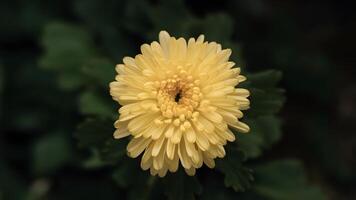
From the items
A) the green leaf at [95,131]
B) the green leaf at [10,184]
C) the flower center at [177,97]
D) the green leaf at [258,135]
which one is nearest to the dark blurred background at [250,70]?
the green leaf at [10,184]

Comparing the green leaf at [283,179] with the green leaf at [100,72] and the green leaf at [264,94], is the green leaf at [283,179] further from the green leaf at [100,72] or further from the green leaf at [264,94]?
the green leaf at [100,72]

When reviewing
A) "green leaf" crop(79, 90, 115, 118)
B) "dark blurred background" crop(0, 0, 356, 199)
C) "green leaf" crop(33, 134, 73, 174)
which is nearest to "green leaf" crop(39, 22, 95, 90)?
"dark blurred background" crop(0, 0, 356, 199)

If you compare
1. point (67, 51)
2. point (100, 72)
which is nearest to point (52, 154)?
point (67, 51)

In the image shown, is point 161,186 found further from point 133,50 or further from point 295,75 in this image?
point 295,75

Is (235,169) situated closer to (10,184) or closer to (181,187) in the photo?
(181,187)

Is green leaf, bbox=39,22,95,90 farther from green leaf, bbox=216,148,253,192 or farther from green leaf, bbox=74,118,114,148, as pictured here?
green leaf, bbox=216,148,253,192

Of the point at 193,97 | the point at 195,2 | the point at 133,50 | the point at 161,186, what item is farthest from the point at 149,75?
the point at 195,2
